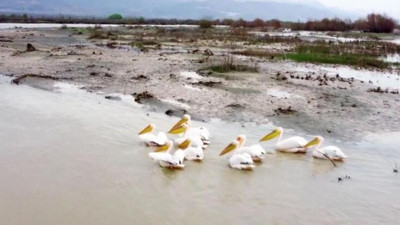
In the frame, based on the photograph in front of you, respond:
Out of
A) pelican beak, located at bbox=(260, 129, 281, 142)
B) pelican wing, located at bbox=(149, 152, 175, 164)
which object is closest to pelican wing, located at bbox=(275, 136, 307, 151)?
pelican beak, located at bbox=(260, 129, 281, 142)

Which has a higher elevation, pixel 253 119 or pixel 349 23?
pixel 349 23

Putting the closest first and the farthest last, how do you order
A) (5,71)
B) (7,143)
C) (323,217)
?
(323,217) → (7,143) → (5,71)

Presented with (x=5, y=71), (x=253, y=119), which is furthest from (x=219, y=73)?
(x=5, y=71)

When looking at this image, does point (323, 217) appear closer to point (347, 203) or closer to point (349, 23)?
point (347, 203)

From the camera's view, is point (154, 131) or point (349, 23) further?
point (349, 23)

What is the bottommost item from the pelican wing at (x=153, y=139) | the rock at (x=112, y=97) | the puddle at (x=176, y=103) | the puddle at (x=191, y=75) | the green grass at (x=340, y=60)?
the pelican wing at (x=153, y=139)

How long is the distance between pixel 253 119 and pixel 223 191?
16.6 feet

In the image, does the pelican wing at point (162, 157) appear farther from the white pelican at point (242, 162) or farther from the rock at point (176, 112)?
the rock at point (176, 112)

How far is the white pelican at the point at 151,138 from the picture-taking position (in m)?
9.82

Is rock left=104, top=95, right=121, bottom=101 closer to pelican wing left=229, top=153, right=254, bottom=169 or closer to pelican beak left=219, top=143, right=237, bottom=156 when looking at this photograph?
pelican beak left=219, top=143, right=237, bottom=156

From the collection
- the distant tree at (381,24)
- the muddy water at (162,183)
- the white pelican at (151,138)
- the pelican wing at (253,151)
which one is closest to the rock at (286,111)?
the muddy water at (162,183)

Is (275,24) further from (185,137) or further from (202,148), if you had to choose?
(202,148)

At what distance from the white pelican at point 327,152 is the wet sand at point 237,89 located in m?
1.87

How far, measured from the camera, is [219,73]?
64.1 ft
